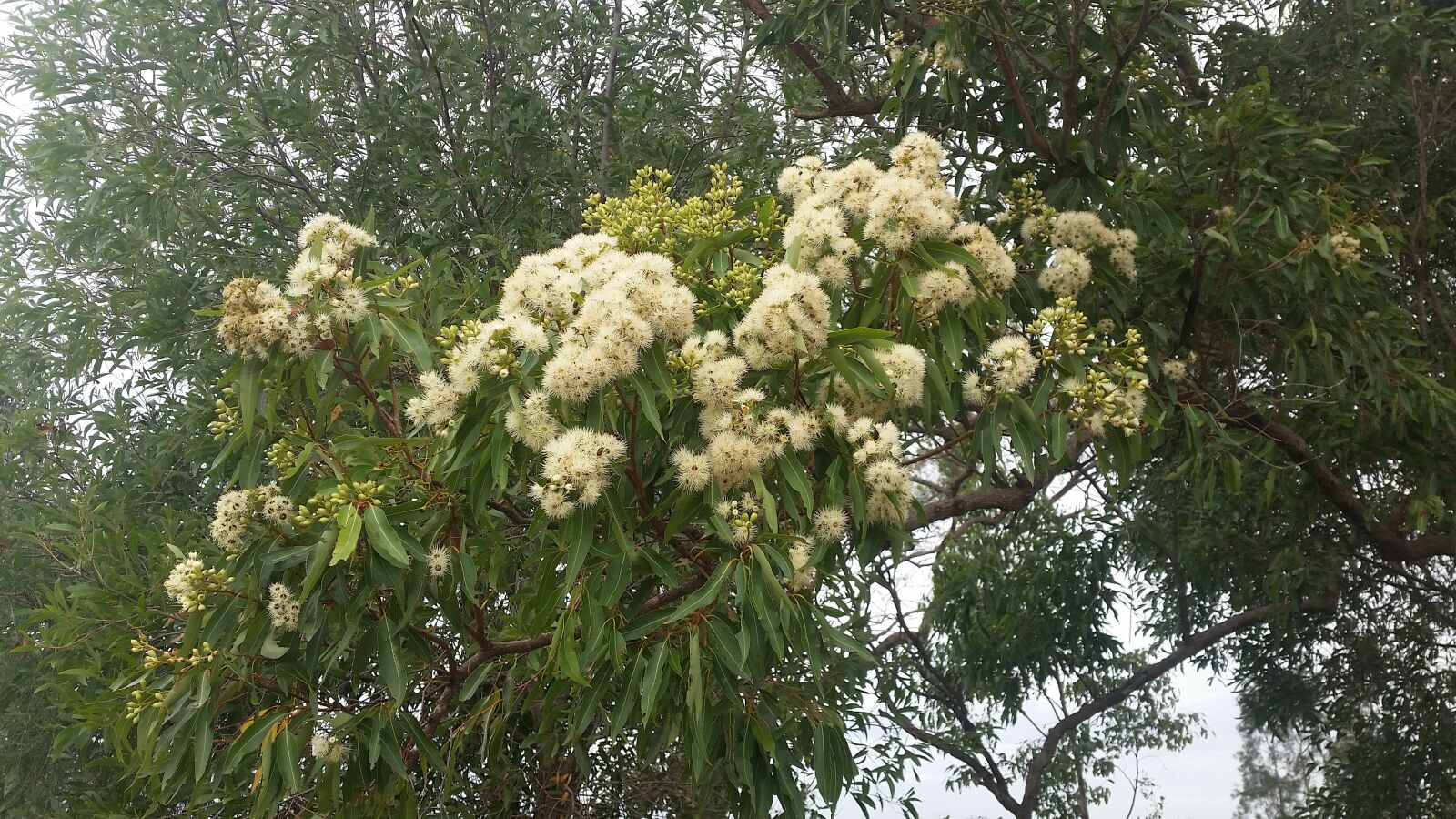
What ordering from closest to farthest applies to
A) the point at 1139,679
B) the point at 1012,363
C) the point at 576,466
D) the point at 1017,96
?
the point at 576,466 → the point at 1012,363 → the point at 1017,96 → the point at 1139,679

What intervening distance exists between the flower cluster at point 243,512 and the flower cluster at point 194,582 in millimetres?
57

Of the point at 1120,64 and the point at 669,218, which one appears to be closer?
the point at 669,218

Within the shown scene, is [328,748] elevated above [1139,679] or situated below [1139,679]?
below

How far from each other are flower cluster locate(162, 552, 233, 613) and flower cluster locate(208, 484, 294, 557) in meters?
0.06

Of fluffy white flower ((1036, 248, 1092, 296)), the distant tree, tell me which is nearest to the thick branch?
fluffy white flower ((1036, 248, 1092, 296))

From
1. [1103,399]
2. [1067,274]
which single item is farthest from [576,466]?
[1067,274]

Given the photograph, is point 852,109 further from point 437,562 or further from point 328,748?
point 328,748

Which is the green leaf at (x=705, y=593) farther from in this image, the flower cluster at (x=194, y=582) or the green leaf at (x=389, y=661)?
the flower cluster at (x=194, y=582)

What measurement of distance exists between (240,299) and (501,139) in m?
2.14

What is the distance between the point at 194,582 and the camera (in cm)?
230

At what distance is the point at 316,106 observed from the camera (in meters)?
4.21

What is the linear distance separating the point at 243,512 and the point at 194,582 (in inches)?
6.1

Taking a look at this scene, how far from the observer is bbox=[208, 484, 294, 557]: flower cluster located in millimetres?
2285

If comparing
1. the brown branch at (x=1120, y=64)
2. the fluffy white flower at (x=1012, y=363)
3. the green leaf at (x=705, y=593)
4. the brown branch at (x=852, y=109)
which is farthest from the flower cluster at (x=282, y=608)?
the brown branch at (x=852, y=109)
